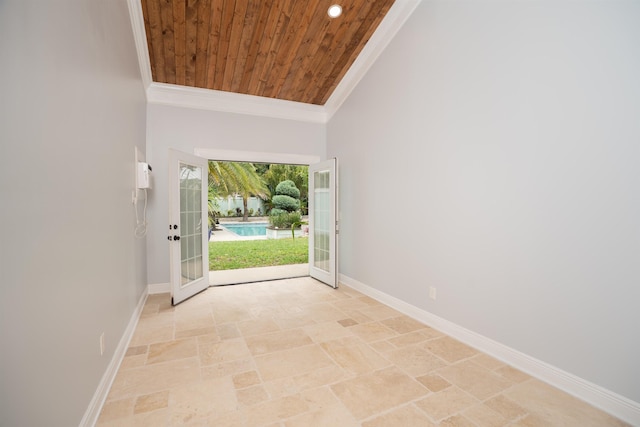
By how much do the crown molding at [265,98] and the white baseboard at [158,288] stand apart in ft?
8.73

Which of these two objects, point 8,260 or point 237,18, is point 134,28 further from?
point 8,260

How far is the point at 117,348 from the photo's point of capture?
2.31 meters

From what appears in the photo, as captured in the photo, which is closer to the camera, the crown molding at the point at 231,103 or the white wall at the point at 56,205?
the white wall at the point at 56,205

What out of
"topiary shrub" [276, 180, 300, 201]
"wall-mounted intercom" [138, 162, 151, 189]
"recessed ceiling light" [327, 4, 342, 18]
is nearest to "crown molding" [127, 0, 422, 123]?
"recessed ceiling light" [327, 4, 342, 18]

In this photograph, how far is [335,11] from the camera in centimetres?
328

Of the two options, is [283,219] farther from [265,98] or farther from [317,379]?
[317,379]

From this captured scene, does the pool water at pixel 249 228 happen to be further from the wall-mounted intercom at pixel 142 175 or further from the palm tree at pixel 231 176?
the wall-mounted intercom at pixel 142 175

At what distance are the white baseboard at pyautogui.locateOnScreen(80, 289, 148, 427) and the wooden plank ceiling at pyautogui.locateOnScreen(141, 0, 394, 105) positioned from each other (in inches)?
124

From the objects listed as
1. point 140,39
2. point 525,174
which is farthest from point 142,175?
point 525,174

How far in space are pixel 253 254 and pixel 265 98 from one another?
4118mm

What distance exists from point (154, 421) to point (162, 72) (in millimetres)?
4022

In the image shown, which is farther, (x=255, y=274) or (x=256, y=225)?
(x=256, y=225)

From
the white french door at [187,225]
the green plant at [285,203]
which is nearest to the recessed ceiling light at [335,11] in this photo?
the white french door at [187,225]

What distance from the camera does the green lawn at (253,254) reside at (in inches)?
254
